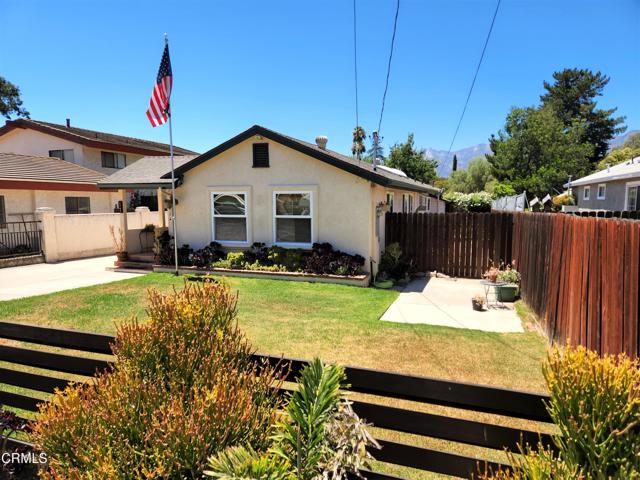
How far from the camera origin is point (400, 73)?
9289 mm

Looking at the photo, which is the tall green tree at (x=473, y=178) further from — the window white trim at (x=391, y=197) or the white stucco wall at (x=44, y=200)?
the white stucco wall at (x=44, y=200)

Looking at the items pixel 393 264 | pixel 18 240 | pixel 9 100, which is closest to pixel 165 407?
pixel 393 264

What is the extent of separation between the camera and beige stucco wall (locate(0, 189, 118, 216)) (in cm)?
1656

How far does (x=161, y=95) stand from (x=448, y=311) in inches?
399

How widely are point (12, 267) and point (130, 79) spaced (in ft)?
30.5

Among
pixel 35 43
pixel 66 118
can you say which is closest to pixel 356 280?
pixel 35 43

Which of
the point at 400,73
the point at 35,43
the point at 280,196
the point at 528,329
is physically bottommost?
the point at 528,329

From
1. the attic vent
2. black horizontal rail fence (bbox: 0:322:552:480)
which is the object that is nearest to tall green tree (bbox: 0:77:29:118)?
the attic vent

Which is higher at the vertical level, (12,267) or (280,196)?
(280,196)

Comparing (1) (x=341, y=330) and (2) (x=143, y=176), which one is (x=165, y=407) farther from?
(2) (x=143, y=176)

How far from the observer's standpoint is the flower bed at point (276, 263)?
1121 cm

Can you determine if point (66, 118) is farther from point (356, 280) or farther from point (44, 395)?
point (44, 395)

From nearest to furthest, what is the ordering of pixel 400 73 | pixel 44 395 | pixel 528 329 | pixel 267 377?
1. pixel 267 377
2. pixel 44 395
3. pixel 528 329
4. pixel 400 73

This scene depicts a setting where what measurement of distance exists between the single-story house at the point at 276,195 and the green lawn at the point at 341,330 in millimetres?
2261
